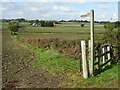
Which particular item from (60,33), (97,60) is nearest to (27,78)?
(97,60)

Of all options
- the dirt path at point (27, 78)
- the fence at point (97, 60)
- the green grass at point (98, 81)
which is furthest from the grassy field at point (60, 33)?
the green grass at point (98, 81)

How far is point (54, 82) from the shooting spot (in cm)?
1225

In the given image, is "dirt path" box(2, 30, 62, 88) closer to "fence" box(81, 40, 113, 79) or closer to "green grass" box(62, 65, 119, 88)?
"green grass" box(62, 65, 119, 88)

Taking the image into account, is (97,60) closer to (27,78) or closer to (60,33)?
(27,78)

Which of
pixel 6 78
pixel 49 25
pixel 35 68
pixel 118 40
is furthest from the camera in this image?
pixel 49 25

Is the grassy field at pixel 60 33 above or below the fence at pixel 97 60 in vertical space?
below

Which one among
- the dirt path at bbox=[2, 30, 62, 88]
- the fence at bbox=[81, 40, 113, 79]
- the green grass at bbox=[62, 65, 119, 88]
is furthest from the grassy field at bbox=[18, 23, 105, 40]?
the green grass at bbox=[62, 65, 119, 88]

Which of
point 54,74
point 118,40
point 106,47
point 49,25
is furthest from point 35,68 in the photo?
point 49,25

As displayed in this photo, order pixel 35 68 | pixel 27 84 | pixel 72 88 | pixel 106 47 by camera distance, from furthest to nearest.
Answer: pixel 35 68 → pixel 106 47 → pixel 27 84 → pixel 72 88

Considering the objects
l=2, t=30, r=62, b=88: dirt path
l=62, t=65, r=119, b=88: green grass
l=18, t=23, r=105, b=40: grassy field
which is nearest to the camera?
l=62, t=65, r=119, b=88: green grass

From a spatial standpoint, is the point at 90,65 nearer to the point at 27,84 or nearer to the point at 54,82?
the point at 54,82

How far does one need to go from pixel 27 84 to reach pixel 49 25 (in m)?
67.8

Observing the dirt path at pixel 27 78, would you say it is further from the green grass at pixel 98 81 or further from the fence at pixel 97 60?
the fence at pixel 97 60

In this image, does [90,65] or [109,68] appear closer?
[90,65]
